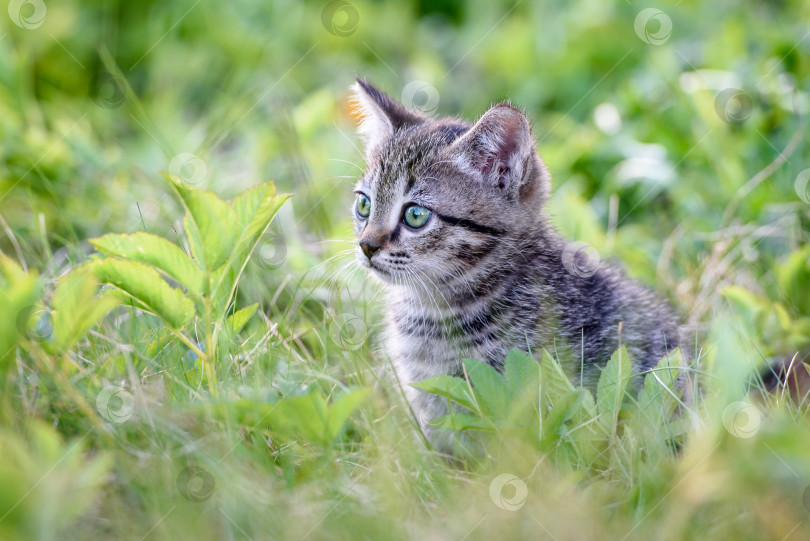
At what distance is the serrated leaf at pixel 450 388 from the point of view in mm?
1895

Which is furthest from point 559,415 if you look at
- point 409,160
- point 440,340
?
point 409,160

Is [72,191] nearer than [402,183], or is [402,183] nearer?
[402,183]

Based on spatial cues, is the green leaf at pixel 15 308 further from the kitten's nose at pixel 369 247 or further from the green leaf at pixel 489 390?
the kitten's nose at pixel 369 247

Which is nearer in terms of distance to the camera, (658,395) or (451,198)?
(658,395)

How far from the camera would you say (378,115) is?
3074mm

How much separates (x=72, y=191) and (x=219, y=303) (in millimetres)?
1996

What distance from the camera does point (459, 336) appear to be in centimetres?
257

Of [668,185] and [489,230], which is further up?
[668,185]

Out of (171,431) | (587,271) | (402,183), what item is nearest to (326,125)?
(402,183)

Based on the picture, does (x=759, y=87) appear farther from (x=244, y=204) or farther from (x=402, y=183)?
(x=244, y=204)

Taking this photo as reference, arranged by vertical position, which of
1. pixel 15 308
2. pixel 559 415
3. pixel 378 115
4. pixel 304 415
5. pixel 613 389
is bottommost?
pixel 15 308

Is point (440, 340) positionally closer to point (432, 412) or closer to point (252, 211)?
point (432, 412)

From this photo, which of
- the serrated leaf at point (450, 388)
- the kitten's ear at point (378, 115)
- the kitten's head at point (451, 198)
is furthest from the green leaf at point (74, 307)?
the kitten's ear at point (378, 115)

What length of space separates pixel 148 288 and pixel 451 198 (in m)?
1.20
